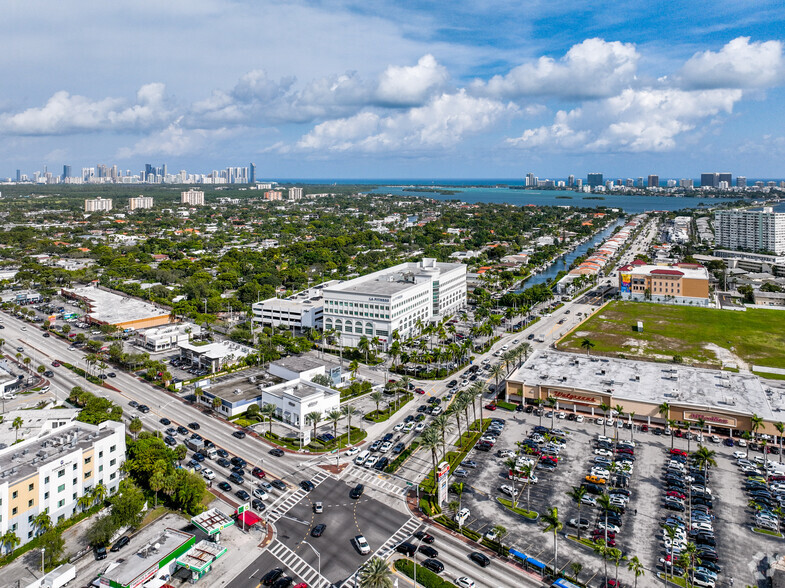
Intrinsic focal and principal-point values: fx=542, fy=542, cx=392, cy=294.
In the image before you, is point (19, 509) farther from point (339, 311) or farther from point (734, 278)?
point (734, 278)

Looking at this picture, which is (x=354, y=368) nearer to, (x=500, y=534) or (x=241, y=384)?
(x=241, y=384)

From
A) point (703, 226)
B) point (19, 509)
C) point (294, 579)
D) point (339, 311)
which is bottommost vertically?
point (294, 579)

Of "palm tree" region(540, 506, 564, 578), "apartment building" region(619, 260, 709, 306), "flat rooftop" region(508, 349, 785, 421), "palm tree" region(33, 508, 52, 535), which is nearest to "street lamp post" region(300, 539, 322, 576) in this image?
"palm tree" region(540, 506, 564, 578)

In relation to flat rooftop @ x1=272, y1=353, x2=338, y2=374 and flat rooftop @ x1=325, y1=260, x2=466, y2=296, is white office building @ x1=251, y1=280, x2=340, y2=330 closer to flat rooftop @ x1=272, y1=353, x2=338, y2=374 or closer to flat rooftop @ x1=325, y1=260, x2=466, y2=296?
flat rooftop @ x1=325, y1=260, x2=466, y2=296

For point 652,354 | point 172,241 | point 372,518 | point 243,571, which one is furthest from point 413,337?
point 172,241

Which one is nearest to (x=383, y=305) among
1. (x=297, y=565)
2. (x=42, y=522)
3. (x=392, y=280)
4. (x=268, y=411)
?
(x=392, y=280)

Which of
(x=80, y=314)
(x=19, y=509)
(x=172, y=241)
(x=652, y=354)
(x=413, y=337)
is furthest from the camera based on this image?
(x=172, y=241)
